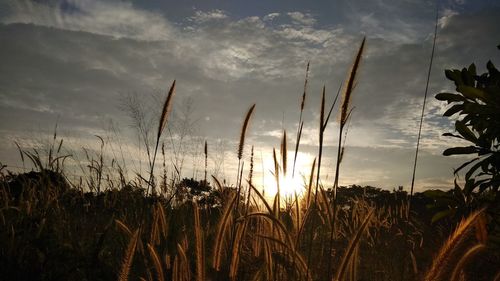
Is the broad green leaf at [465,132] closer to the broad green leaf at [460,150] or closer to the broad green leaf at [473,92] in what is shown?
the broad green leaf at [460,150]

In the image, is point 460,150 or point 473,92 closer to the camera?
point 473,92

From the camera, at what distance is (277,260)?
185 cm

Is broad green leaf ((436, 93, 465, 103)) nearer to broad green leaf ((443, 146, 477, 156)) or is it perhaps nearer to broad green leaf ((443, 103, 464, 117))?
broad green leaf ((443, 103, 464, 117))

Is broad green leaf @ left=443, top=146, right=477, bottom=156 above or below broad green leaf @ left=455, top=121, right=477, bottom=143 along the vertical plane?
below

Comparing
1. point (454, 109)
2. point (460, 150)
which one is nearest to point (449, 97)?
point (454, 109)

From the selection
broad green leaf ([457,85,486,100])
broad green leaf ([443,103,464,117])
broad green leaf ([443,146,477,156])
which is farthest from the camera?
broad green leaf ([443,103,464,117])

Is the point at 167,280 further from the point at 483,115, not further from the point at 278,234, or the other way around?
the point at 483,115

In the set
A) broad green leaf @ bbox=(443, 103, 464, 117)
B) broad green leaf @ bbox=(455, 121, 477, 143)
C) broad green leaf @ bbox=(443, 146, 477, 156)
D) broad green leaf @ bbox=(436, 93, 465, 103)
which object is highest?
broad green leaf @ bbox=(436, 93, 465, 103)

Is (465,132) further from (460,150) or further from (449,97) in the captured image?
(449,97)

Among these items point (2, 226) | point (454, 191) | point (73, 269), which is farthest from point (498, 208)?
point (2, 226)

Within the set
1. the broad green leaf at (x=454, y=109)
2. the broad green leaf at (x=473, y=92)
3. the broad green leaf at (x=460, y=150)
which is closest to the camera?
the broad green leaf at (x=473, y=92)

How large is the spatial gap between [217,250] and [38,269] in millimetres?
1750

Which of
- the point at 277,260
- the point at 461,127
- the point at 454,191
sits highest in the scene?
the point at 461,127

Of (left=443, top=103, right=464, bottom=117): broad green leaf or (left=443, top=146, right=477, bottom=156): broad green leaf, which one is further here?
(left=443, top=103, right=464, bottom=117): broad green leaf
